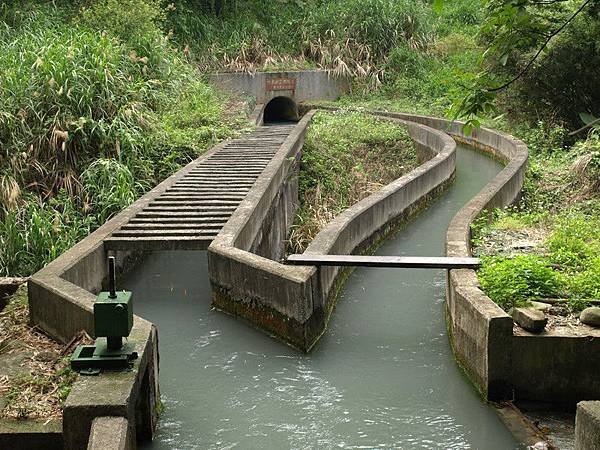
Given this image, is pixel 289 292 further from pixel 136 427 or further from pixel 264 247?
pixel 264 247

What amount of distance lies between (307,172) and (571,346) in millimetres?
10229

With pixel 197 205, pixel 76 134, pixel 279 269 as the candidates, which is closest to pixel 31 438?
pixel 279 269

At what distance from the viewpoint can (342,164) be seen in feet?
56.2

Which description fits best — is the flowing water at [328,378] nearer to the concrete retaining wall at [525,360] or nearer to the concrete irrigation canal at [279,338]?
the concrete irrigation canal at [279,338]

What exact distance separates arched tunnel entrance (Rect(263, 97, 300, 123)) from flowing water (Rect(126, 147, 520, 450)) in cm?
1678

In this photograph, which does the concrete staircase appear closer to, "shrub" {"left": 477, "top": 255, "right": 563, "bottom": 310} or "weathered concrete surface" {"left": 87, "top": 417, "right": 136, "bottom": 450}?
"shrub" {"left": 477, "top": 255, "right": 563, "bottom": 310}

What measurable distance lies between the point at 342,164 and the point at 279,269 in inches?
358

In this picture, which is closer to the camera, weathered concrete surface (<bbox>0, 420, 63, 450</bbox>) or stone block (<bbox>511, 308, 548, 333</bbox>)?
weathered concrete surface (<bbox>0, 420, 63, 450</bbox>)

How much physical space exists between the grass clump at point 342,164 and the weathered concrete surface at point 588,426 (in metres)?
8.76

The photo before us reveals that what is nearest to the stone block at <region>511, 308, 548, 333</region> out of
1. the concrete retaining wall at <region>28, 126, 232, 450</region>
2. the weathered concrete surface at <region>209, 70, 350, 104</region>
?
the concrete retaining wall at <region>28, 126, 232, 450</region>

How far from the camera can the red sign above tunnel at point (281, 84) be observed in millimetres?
25953

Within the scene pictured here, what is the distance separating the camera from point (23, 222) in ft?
36.6

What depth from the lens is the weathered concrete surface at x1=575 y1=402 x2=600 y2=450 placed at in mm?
4439

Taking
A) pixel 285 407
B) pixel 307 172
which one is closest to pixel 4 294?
pixel 285 407
